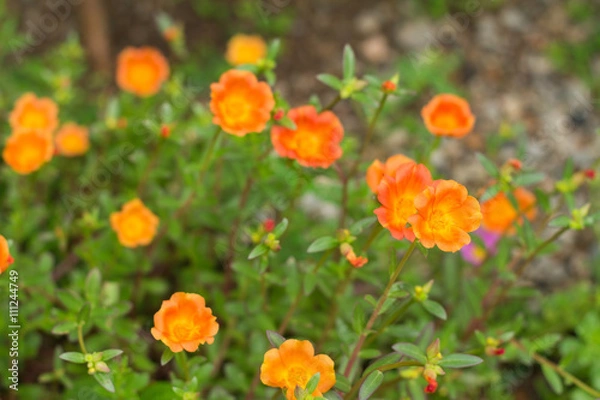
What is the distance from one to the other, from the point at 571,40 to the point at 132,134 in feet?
9.27

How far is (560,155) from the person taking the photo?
3.85m

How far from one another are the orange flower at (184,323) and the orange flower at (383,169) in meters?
0.63

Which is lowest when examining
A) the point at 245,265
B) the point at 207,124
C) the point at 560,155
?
the point at 560,155

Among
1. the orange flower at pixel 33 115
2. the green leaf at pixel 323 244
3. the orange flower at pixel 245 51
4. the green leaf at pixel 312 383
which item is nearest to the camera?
the green leaf at pixel 312 383

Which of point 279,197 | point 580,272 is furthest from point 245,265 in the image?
point 580,272

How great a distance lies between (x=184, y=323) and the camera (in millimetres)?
1812

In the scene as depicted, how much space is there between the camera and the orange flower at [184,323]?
177cm

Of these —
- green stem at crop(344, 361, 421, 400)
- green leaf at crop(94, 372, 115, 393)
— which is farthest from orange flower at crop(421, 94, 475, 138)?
green leaf at crop(94, 372, 115, 393)

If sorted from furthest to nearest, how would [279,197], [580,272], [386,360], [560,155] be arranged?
[560,155]
[580,272]
[279,197]
[386,360]

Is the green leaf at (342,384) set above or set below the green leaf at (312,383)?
below

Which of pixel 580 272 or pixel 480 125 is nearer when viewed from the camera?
pixel 580 272

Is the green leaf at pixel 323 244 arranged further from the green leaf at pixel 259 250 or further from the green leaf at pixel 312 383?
the green leaf at pixel 312 383

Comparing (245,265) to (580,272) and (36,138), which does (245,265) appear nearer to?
(36,138)

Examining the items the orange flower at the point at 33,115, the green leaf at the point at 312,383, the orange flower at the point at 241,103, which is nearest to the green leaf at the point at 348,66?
the orange flower at the point at 241,103
